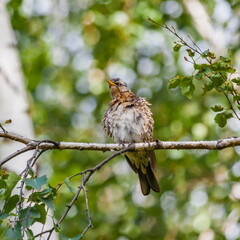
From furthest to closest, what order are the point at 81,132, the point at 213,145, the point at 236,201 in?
the point at 81,132, the point at 236,201, the point at 213,145

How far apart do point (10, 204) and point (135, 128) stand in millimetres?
3124

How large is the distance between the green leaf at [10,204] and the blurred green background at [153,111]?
4131 millimetres

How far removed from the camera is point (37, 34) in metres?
10.4

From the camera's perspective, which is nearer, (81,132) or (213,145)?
(213,145)

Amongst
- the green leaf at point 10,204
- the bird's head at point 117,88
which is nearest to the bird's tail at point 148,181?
the bird's head at point 117,88

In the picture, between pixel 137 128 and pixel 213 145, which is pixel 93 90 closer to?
pixel 137 128

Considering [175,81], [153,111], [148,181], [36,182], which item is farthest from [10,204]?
[153,111]

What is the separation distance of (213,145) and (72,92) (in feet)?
24.9

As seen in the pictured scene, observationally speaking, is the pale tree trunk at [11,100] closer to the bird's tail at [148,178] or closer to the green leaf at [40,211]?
the bird's tail at [148,178]

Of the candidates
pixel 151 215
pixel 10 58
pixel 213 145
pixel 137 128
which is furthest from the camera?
pixel 151 215

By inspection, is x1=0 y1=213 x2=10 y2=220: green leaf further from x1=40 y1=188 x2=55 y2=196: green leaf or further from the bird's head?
the bird's head

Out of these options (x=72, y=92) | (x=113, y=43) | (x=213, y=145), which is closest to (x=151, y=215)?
(x=113, y=43)

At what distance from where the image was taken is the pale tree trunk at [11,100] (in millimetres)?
5043

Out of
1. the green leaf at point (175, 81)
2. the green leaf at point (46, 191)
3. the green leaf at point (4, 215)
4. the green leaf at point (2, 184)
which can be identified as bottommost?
the green leaf at point (4, 215)
